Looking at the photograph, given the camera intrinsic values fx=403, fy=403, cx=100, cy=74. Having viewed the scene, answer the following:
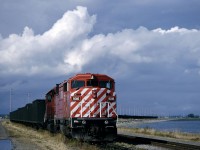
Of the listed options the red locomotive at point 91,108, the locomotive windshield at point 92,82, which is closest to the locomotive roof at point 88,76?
the red locomotive at point 91,108

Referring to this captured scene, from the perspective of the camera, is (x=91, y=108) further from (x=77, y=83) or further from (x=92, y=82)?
(x=77, y=83)

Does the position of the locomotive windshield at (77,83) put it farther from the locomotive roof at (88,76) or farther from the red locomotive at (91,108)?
the locomotive roof at (88,76)

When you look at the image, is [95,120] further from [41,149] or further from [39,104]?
[39,104]

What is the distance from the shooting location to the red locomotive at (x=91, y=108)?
2286 cm

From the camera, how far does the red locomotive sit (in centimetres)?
2286

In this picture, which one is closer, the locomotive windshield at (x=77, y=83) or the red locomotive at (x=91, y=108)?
the red locomotive at (x=91, y=108)

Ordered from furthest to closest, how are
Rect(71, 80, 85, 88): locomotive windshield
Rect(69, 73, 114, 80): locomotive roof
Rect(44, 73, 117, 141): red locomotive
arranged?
Rect(69, 73, 114, 80): locomotive roof
Rect(71, 80, 85, 88): locomotive windshield
Rect(44, 73, 117, 141): red locomotive

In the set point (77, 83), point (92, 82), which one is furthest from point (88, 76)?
point (77, 83)

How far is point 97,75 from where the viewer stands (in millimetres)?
24141

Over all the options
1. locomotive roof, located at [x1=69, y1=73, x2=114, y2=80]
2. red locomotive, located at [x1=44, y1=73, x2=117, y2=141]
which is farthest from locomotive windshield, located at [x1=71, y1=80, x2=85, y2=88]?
locomotive roof, located at [x1=69, y1=73, x2=114, y2=80]

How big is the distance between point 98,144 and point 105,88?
143 inches

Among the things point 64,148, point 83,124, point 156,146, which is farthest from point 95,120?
point 156,146

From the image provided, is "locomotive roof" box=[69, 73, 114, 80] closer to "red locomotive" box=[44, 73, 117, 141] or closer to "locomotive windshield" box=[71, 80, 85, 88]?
"red locomotive" box=[44, 73, 117, 141]

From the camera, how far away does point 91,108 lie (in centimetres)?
2330
